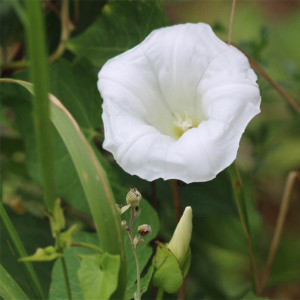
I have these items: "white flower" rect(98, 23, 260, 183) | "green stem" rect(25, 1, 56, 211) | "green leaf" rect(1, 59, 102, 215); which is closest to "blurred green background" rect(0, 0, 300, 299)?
"green leaf" rect(1, 59, 102, 215)

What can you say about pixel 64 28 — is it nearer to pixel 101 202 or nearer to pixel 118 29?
pixel 118 29

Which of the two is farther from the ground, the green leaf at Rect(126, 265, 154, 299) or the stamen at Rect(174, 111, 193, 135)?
the stamen at Rect(174, 111, 193, 135)

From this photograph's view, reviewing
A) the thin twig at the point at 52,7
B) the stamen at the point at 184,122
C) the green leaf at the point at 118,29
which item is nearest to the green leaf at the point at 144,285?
the stamen at the point at 184,122

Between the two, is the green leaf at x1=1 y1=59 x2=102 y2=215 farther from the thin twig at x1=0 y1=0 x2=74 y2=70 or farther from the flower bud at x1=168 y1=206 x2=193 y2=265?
the flower bud at x1=168 y1=206 x2=193 y2=265

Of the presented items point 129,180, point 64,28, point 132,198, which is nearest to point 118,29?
point 64,28

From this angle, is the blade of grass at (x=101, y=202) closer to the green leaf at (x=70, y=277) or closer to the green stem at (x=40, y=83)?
the green stem at (x=40, y=83)

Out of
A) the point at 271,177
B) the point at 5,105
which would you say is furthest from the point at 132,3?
the point at 271,177
